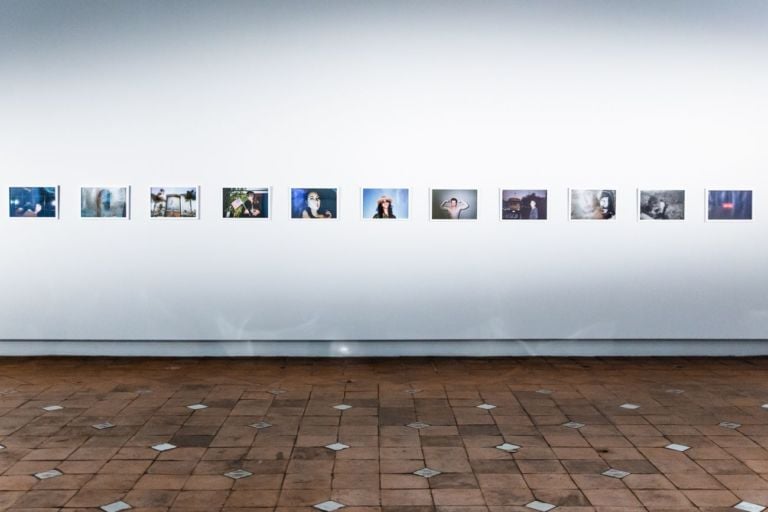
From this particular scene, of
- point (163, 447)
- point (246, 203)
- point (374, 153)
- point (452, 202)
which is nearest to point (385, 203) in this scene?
point (374, 153)

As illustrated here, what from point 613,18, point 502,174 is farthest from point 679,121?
point 502,174

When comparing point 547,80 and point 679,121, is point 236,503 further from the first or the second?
point 679,121

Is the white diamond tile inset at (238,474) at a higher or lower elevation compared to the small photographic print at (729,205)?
lower

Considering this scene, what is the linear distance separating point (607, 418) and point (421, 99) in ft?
16.6

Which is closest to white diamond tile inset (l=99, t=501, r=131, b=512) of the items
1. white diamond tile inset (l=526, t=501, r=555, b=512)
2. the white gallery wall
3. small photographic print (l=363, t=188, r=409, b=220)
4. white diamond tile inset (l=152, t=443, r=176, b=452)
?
white diamond tile inset (l=152, t=443, r=176, b=452)

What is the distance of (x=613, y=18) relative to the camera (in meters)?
11.0

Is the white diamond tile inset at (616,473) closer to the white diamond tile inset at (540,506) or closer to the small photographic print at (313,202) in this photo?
the white diamond tile inset at (540,506)

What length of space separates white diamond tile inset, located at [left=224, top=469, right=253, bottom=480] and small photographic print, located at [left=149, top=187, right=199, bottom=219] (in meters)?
5.40

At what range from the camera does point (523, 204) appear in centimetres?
1108

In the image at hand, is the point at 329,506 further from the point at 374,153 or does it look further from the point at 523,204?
the point at 523,204

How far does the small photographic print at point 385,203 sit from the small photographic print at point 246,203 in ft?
4.45

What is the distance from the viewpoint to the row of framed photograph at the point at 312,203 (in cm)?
1100

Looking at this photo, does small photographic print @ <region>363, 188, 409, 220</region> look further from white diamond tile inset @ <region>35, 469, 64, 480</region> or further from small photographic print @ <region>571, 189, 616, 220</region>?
white diamond tile inset @ <region>35, 469, 64, 480</region>

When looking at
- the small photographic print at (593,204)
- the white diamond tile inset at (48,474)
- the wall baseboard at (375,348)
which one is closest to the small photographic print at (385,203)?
the wall baseboard at (375,348)
